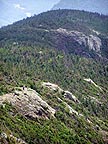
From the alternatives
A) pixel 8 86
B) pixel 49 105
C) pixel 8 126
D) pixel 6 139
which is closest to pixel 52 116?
pixel 49 105

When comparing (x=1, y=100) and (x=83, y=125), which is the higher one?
(x=1, y=100)

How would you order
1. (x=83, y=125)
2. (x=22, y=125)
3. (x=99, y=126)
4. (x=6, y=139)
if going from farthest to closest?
1. (x=99, y=126)
2. (x=83, y=125)
3. (x=22, y=125)
4. (x=6, y=139)

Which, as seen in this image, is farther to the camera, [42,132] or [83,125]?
[83,125]

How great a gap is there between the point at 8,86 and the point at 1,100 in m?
21.3

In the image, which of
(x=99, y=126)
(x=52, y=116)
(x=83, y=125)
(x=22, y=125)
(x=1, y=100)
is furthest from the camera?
(x=99, y=126)

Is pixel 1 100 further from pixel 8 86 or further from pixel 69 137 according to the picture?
pixel 69 137

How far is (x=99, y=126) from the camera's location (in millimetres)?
174500

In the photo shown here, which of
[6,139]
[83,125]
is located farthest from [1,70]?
[6,139]

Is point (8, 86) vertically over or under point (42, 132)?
over

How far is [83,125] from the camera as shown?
159250 mm

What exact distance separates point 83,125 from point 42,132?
122ft

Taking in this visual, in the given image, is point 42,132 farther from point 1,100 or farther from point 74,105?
point 74,105

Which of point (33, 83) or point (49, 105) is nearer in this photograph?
point (49, 105)

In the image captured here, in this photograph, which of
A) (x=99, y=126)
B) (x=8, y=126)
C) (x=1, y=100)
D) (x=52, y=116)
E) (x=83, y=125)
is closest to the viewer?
(x=8, y=126)
